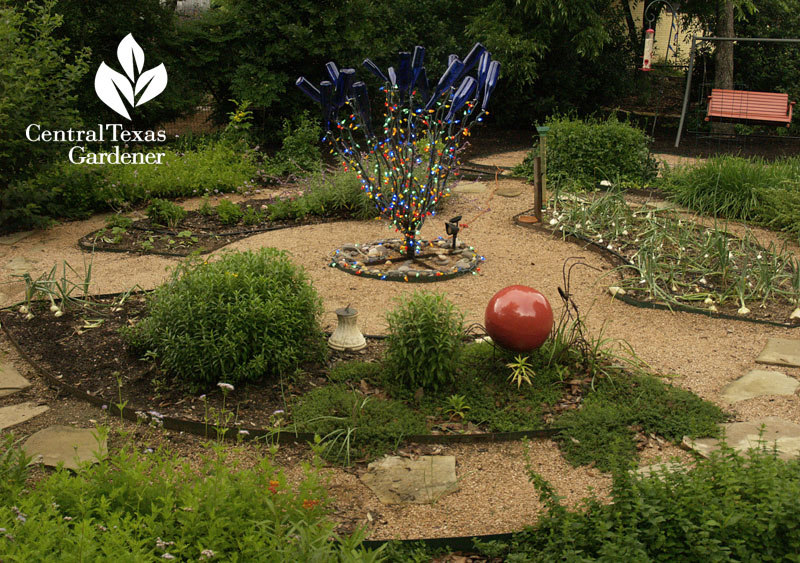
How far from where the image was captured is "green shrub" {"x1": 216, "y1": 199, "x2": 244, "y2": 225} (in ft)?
23.6

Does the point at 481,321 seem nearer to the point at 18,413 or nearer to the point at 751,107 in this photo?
the point at 18,413

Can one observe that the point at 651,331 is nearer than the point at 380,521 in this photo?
No

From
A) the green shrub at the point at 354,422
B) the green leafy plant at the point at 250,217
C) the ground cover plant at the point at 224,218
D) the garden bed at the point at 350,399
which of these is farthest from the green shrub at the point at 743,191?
the green shrub at the point at 354,422

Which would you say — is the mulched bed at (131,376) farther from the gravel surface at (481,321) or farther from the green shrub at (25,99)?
the green shrub at (25,99)

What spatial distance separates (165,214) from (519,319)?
4.41 m

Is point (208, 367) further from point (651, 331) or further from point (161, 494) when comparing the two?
point (651, 331)

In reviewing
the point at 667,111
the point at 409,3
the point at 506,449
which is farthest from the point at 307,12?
the point at 506,449

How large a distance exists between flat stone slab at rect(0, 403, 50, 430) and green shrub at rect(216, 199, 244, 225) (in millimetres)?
3504

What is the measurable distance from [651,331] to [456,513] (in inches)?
94.8

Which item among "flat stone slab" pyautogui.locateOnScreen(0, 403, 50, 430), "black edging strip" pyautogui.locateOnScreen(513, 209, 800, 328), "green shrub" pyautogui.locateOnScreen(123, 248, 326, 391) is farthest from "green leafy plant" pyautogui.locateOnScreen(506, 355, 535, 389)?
"flat stone slab" pyautogui.locateOnScreen(0, 403, 50, 430)

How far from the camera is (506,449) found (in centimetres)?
357

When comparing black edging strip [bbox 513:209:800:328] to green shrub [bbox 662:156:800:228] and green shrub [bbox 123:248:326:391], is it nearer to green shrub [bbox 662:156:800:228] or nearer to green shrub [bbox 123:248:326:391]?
green shrub [bbox 662:156:800:228]

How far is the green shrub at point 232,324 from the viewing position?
3881mm

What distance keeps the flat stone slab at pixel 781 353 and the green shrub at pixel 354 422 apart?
7.35 ft
